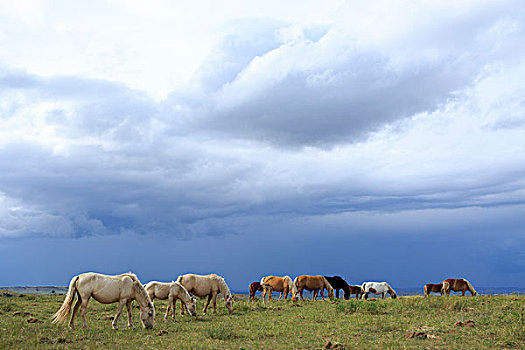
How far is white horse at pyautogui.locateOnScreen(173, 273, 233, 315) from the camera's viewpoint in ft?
76.6

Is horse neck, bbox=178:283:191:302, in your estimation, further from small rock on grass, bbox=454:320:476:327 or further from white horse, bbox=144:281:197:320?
small rock on grass, bbox=454:320:476:327

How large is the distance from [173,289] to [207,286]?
3496mm

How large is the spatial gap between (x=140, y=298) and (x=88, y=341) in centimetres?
366

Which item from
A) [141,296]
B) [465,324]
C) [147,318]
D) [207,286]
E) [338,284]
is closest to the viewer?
[465,324]

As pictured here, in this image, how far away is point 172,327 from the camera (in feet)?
57.1

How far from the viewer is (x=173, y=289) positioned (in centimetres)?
2073

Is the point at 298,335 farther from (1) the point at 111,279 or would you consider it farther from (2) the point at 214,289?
(2) the point at 214,289

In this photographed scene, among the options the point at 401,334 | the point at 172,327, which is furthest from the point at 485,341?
the point at 172,327

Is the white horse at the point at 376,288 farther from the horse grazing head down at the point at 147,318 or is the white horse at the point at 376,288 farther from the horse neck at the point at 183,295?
the horse grazing head down at the point at 147,318

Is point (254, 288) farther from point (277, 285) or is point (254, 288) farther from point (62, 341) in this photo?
point (62, 341)

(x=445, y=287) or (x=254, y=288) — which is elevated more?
(x=445, y=287)

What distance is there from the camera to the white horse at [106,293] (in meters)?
16.6

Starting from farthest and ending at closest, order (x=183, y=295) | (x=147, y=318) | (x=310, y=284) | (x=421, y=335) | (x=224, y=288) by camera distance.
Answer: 1. (x=310, y=284)
2. (x=224, y=288)
3. (x=183, y=295)
4. (x=147, y=318)
5. (x=421, y=335)

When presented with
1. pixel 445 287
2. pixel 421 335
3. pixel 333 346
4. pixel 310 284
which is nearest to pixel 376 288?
pixel 445 287
